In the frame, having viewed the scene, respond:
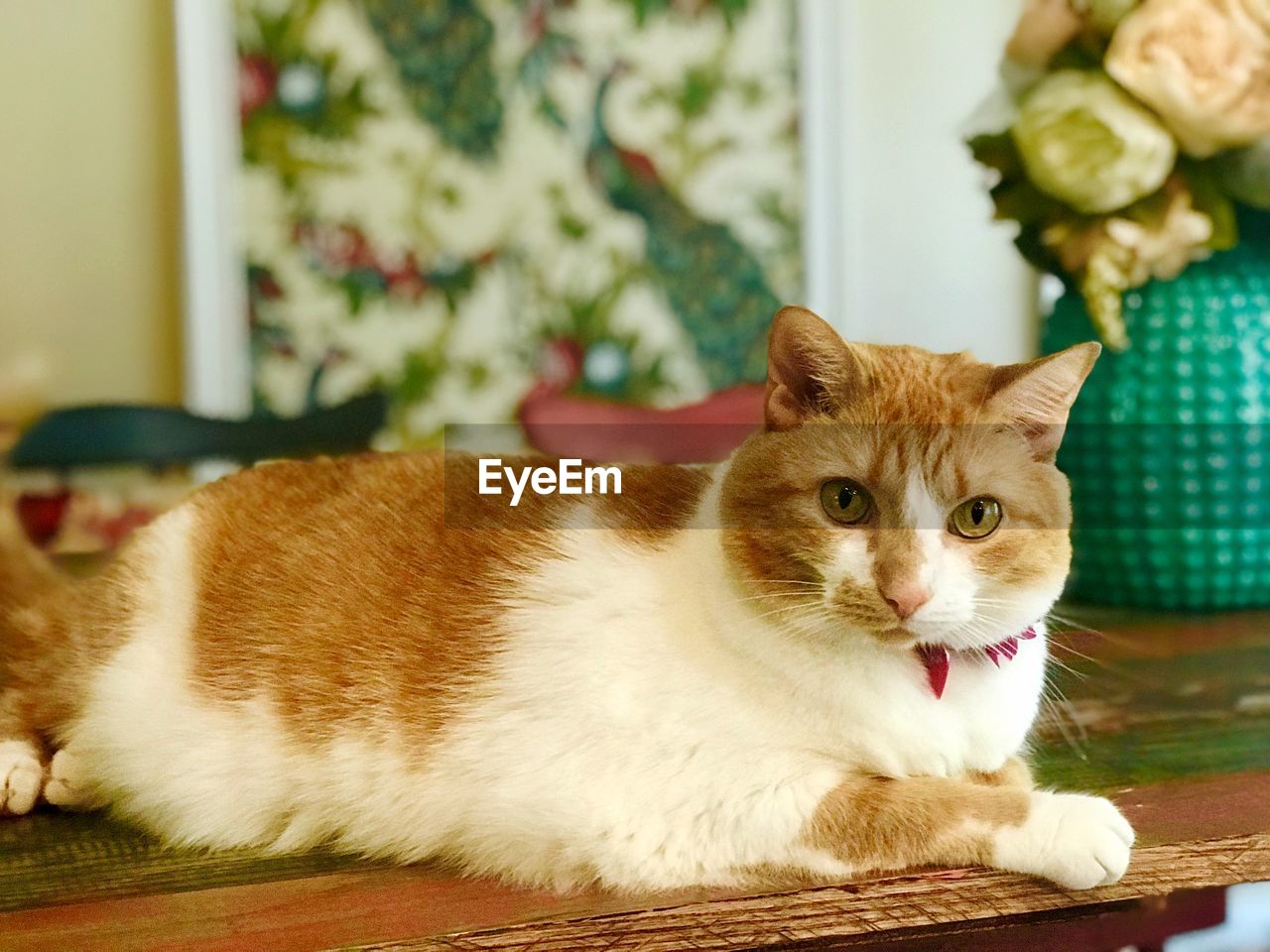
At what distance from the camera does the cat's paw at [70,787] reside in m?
0.73

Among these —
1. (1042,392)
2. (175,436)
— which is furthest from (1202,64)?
(175,436)

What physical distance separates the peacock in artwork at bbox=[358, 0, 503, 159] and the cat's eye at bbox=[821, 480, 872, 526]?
1.18 metres

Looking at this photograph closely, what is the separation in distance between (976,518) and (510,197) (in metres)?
1.20

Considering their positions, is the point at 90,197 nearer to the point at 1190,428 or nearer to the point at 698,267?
the point at 698,267

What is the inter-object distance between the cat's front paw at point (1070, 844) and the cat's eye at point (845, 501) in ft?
0.64

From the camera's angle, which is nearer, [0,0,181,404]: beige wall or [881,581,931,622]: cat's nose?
[881,581,931,622]: cat's nose

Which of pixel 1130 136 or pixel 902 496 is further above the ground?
pixel 1130 136

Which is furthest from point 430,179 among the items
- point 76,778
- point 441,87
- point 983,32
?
point 76,778

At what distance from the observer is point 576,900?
0.59 metres

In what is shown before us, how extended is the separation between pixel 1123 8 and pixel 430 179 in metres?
0.98

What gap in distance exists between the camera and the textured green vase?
3.85ft

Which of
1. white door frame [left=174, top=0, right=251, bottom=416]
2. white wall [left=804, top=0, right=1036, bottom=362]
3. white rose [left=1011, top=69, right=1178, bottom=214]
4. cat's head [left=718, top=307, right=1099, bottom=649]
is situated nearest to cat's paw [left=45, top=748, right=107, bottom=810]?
cat's head [left=718, top=307, right=1099, bottom=649]

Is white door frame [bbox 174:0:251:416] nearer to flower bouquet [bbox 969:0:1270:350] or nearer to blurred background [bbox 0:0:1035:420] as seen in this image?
blurred background [bbox 0:0:1035:420]

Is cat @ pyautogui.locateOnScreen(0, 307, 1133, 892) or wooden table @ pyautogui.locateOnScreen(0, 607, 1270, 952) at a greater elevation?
cat @ pyautogui.locateOnScreen(0, 307, 1133, 892)
